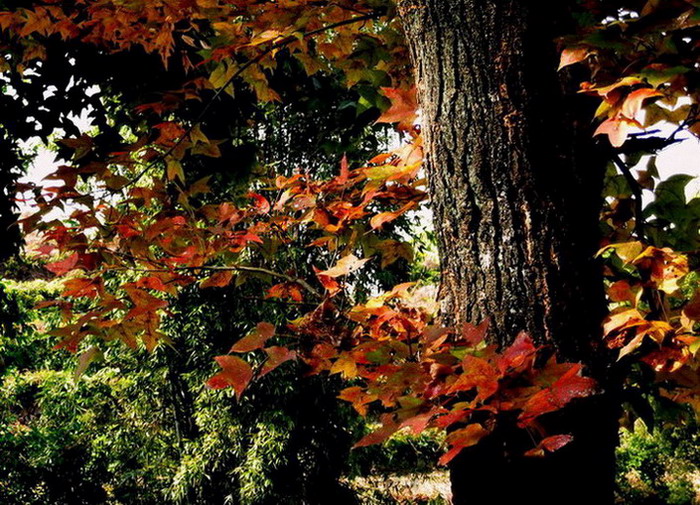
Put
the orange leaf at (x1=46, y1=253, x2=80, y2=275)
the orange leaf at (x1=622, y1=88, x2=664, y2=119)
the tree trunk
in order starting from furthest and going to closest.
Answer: the orange leaf at (x1=46, y1=253, x2=80, y2=275)
the tree trunk
the orange leaf at (x1=622, y1=88, x2=664, y2=119)

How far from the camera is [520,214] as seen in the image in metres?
0.96

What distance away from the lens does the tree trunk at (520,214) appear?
3.09 feet

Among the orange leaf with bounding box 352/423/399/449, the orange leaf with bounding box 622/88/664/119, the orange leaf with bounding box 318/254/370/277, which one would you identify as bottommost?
the orange leaf with bounding box 352/423/399/449

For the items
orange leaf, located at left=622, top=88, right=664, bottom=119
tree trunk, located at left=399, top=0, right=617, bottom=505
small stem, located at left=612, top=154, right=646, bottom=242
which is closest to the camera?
orange leaf, located at left=622, top=88, right=664, bottom=119

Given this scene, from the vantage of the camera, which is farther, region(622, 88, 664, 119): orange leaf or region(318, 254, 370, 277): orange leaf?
region(318, 254, 370, 277): orange leaf

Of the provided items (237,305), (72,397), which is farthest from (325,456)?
(72,397)

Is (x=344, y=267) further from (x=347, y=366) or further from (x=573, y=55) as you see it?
(x=573, y=55)

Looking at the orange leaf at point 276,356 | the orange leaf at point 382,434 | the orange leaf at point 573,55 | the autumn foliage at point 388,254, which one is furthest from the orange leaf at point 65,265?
the orange leaf at point 573,55

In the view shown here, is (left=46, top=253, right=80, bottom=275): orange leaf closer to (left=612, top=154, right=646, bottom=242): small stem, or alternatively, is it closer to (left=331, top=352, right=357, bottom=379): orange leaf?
(left=331, top=352, right=357, bottom=379): orange leaf

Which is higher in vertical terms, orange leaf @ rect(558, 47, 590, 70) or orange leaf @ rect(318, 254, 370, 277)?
orange leaf @ rect(558, 47, 590, 70)

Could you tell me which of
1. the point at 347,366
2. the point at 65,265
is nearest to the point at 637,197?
the point at 347,366

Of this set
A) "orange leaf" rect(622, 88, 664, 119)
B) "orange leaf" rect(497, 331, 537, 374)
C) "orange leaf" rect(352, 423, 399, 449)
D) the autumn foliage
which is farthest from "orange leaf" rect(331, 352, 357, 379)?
"orange leaf" rect(622, 88, 664, 119)

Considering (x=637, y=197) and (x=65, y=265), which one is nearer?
(x=637, y=197)

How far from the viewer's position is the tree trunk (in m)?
0.94
